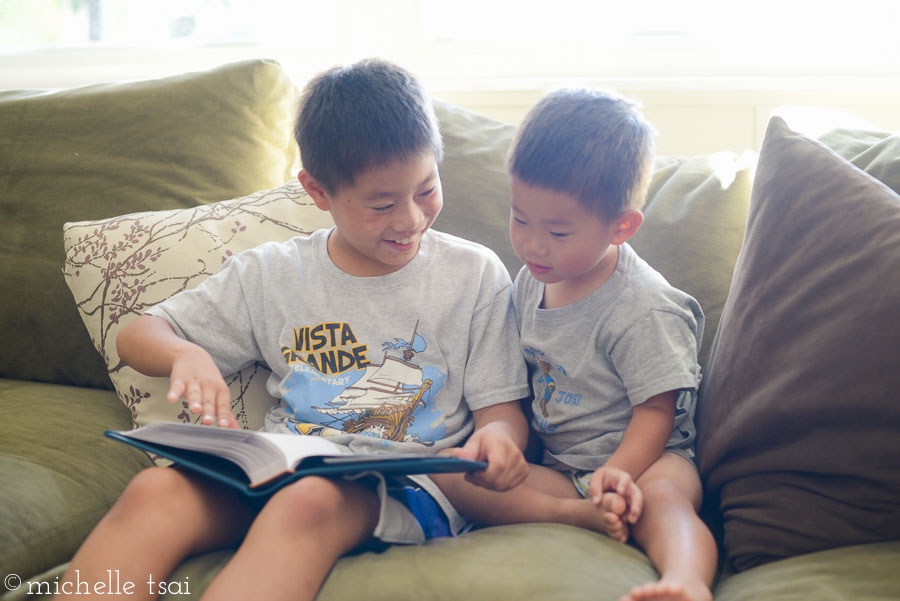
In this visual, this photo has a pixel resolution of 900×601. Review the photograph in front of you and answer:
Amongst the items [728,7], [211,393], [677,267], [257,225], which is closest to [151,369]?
[211,393]

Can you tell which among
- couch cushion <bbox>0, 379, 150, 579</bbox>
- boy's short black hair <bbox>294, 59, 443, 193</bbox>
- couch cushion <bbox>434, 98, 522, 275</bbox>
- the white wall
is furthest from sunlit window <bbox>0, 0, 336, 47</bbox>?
couch cushion <bbox>0, 379, 150, 579</bbox>

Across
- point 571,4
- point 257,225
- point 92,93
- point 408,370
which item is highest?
point 571,4

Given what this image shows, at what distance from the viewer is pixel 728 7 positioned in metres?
2.09

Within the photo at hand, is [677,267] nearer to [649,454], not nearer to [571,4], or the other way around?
[649,454]

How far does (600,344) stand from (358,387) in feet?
1.19

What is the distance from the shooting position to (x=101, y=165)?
1653mm

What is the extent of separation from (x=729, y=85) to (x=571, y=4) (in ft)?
1.73

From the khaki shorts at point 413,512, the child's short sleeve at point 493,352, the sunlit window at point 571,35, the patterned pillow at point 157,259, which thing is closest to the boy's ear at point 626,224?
the child's short sleeve at point 493,352

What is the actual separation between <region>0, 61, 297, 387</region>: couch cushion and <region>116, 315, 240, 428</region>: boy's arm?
40 cm

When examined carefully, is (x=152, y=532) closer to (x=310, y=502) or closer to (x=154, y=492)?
(x=154, y=492)

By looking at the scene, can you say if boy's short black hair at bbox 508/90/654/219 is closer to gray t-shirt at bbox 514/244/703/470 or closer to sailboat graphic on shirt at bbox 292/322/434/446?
gray t-shirt at bbox 514/244/703/470

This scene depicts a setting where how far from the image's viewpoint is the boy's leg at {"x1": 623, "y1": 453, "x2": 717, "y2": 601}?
0.86 meters

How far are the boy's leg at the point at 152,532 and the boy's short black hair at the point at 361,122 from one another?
0.47 meters

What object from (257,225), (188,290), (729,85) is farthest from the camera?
(729,85)
